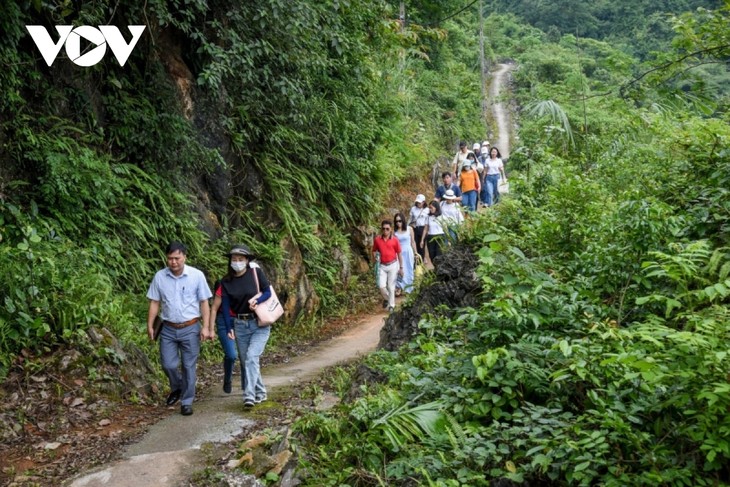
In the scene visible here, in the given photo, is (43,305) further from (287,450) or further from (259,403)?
(287,450)

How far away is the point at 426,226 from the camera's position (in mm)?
14859

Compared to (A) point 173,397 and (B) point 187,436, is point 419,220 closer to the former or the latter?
(A) point 173,397

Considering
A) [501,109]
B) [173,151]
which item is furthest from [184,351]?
[501,109]

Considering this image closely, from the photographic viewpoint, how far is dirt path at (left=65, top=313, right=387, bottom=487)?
614 cm

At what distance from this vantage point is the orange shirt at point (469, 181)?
56.9 feet

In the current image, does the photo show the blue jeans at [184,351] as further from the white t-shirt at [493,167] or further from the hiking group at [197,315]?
the white t-shirt at [493,167]

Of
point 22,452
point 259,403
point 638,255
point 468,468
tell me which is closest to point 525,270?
point 638,255

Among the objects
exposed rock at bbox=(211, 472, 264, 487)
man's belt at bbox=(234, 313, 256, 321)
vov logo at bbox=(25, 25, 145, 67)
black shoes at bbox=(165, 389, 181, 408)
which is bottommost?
exposed rock at bbox=(211, 472, 264, 487)

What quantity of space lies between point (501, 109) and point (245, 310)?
37330 millimetres

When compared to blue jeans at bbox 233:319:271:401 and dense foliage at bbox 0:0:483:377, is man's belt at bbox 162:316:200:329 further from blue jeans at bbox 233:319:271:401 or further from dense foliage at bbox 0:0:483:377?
dense foliage at bbox 0:0:483:377

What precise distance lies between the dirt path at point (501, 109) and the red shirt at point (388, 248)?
21.1m

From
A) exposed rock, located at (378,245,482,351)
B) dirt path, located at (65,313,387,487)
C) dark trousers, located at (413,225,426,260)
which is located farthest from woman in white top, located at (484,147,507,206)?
exposed rock, located at (378,245,482,351)

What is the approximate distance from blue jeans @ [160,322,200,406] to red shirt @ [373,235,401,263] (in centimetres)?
539

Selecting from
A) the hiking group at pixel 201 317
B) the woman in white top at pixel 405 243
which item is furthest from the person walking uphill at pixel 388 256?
the hiking group at pixel 201 317
